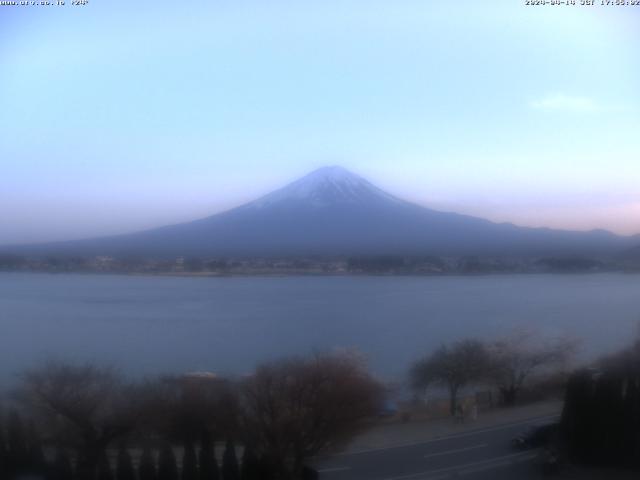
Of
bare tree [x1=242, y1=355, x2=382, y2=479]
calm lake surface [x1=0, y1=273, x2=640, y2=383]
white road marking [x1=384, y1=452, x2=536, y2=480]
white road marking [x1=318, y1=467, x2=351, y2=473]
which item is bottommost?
white road marking [x1=384, y1=452, x2=536, y2=480]

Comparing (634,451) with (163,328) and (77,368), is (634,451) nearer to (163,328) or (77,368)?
(163,328)

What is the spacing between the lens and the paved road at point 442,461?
11.4ft

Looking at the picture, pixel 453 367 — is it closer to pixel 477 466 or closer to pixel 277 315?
pixel 477 466

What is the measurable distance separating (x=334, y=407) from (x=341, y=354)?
11.4 inches

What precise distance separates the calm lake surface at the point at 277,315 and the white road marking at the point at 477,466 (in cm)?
56

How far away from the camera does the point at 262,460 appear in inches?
137

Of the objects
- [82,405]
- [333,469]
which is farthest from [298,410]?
[82,405]

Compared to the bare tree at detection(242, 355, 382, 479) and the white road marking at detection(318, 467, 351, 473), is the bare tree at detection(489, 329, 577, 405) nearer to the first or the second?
the bare tree at detection(242, 355, 382, 479)

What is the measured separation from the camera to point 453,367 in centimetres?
387

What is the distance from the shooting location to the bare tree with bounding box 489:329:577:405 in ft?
13.2

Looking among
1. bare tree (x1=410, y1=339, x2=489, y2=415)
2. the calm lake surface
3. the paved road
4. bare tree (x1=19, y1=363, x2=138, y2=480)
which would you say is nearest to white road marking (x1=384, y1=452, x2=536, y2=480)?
the paved road

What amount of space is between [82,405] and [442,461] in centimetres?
194

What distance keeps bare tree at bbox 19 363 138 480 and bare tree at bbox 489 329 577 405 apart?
7.08 ft

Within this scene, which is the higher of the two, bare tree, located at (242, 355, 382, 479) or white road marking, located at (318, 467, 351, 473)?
bare tree, located at (242, 355, 382, 479)
